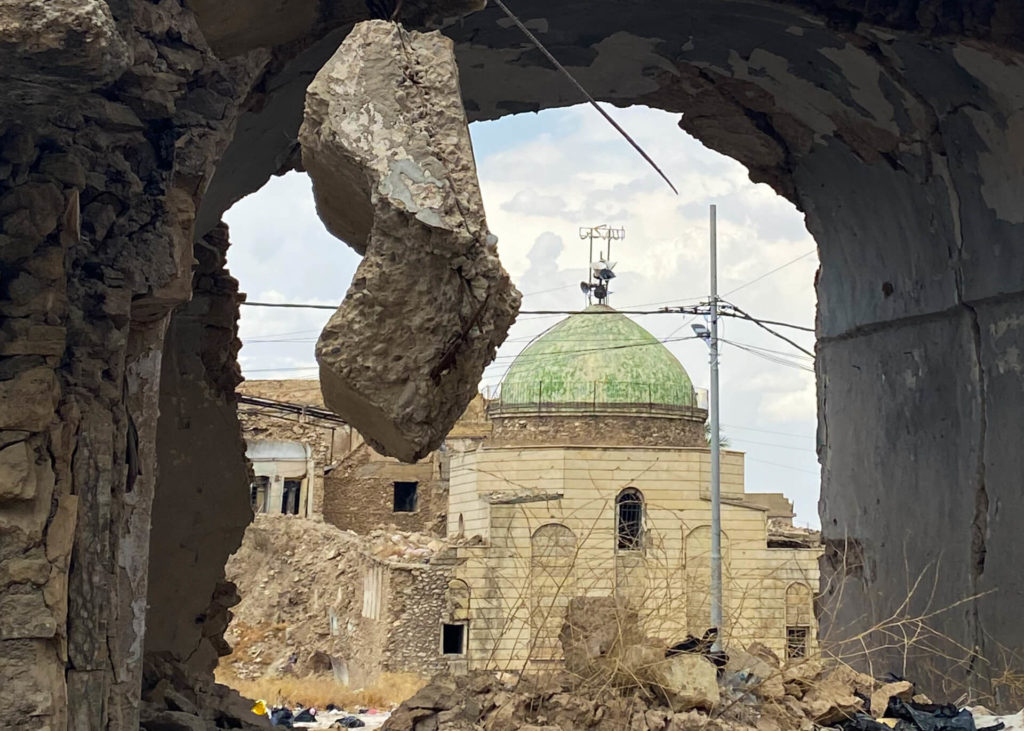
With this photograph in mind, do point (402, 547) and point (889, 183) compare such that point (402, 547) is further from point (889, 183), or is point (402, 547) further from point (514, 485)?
point (889, 183)

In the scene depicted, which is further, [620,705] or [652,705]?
[652,705]

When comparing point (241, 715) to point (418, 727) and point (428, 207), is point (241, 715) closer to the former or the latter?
point (418, 727)

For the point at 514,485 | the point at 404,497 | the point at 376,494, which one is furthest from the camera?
the point at 404,497

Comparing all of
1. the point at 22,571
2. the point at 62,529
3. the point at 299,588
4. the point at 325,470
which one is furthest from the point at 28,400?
the point at 325,470

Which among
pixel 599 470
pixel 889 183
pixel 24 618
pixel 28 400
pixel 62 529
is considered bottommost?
pixel 24 618

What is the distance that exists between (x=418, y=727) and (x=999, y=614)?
2790 mm

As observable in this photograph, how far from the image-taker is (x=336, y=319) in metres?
3.65

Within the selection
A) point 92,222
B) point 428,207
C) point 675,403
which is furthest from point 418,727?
point 675,403

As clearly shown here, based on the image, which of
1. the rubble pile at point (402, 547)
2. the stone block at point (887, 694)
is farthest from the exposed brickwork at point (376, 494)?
the stone block at point (887, 694)

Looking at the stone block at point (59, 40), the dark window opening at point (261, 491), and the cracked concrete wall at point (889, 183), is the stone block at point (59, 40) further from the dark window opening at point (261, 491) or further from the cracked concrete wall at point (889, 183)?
the dark window opening at point (261, 491)

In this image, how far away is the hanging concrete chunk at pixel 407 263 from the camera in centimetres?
359

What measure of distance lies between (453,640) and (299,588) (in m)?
2.97

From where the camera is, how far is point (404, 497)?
33.0m

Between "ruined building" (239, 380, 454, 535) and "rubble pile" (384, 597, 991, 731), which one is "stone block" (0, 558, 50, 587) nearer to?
"rubble pile" (384, 597, 991, 731)
